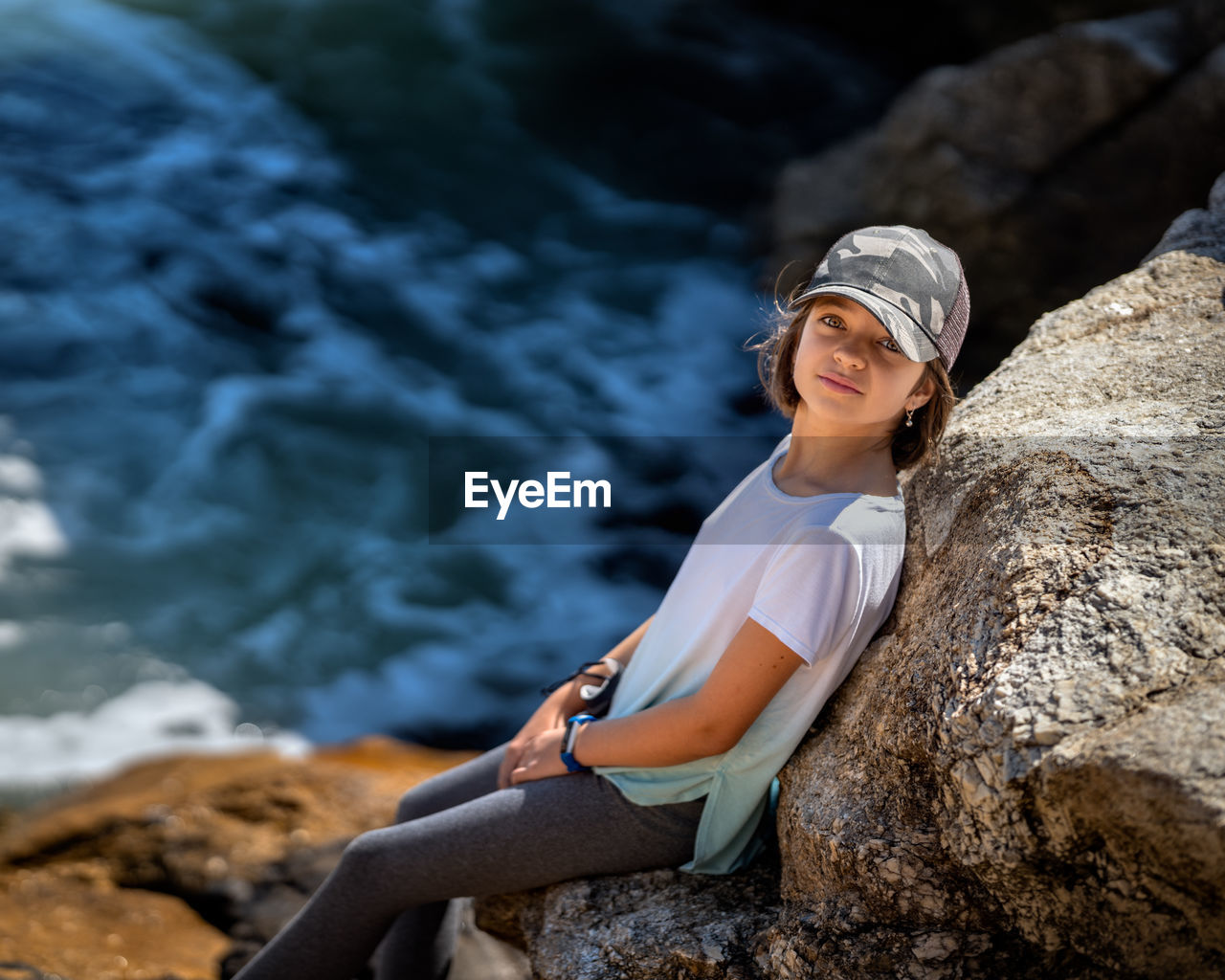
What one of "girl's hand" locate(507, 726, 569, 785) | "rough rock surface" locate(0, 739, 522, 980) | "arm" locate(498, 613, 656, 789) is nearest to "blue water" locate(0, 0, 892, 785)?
"rough rock surface" locate(0, 739, 522, 980)

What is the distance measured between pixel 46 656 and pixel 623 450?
2.87 meters

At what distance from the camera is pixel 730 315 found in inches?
246

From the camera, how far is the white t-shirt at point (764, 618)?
1.48 m

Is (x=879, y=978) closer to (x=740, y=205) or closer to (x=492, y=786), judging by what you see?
(x=492, y=786)

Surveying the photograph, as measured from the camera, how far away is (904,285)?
1.58m

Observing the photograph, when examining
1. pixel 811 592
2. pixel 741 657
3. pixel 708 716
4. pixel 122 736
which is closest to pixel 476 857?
pixel 708 716

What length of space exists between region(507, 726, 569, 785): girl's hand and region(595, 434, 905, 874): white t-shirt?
88 millimetres

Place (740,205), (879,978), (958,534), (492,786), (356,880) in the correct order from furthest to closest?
1. (740,205)
2. (492,786)
3. (356,880)
4. (958,534)
5. (879,978)

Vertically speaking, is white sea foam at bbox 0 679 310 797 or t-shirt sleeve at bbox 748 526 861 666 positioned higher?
t-shirt sleeve at bbox 748 526 861 666

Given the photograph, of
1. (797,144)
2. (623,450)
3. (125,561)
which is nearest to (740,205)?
(797,144)

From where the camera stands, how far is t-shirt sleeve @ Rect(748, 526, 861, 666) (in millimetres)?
1453

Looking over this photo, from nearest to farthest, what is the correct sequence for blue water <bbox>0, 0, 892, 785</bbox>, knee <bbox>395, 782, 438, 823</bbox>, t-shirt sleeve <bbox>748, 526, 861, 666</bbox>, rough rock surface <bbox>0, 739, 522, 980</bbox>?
t-shirt sleeve <bbox>748, 526, 861, 666</bbox> < knee <bbox>395, 782, 438, 823</bbox> < rough rock surface <bbox>0, 739, 522, 980</bbox> < blue water <bbox>0, 0, 892, 785</bbox>

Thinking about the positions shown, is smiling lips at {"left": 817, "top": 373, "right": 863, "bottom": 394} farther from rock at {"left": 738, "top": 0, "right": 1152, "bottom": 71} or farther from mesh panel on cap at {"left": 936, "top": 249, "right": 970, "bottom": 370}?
rock at {"left": 738, "top": 0, "right": 1152, "bottom": 71}

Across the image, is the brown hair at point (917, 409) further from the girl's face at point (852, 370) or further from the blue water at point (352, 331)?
the blue water at point (352, 331)
